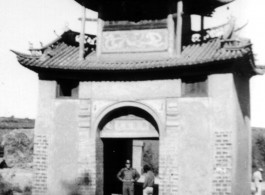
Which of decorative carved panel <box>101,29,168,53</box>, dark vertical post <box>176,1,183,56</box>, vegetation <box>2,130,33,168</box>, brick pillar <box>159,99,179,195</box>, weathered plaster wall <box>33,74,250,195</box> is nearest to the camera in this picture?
weathered plaster wall <box>33,74,250,195</box>

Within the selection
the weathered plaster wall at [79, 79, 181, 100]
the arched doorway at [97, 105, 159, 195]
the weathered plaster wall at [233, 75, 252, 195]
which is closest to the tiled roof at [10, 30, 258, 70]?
the weathered plaster wall at [79, 79, 181, 100]

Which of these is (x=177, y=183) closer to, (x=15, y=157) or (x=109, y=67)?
(x=109, y=67)

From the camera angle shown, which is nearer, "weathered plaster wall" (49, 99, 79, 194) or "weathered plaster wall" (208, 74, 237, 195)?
"weathered plaster wall" (208, 74, 237, 195)

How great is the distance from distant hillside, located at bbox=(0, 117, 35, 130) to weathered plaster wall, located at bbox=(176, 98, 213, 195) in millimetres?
21671

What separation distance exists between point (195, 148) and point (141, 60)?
137 inches

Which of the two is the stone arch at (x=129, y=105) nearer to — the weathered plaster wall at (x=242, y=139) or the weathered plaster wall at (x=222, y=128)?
the weathered plaster wall at (x=222, y=128)

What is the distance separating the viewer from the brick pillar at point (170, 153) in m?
Answer: 11.9

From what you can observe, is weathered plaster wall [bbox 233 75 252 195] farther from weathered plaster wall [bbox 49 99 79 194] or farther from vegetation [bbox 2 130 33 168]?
vegetation [bbox 2 130 33 168]

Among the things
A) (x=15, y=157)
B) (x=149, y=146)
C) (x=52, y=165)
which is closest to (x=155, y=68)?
(x=52, y=165)

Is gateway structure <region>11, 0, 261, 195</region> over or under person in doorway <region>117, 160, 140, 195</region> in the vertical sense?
over

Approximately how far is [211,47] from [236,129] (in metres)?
2.81

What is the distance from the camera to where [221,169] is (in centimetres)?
1134

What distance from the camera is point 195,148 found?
1175cm

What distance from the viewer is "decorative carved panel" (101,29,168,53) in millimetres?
13039
